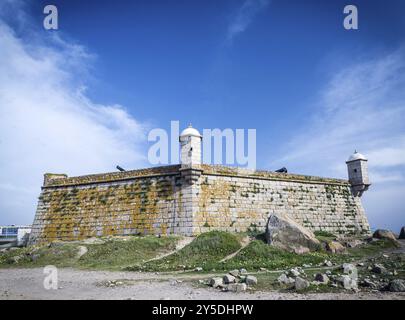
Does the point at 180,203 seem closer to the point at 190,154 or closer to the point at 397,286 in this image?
the point at 190,154

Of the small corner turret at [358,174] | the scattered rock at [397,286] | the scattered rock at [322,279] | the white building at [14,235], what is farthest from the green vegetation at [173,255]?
the white building at [14,235]

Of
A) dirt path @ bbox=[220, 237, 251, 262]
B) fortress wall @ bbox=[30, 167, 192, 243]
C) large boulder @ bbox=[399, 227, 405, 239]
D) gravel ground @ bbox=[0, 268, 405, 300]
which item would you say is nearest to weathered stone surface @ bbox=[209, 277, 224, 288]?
gravel ground @ bbox=[0, 268, 405, 300]

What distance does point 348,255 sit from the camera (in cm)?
1638

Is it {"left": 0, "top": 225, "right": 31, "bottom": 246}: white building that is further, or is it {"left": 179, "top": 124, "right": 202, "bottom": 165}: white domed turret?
{"left": 0, "top": 225, "right": 31, "bottom": 246}: white building

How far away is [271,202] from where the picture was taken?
24.2 metres

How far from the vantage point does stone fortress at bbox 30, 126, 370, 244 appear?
21.0 metres

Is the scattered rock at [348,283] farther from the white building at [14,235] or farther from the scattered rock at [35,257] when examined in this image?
the white building at [14,235]

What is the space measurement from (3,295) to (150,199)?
45.3 ft

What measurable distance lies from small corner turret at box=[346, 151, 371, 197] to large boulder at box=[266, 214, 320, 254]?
14.6m

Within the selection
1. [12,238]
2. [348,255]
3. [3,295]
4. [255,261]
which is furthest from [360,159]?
[12,238]

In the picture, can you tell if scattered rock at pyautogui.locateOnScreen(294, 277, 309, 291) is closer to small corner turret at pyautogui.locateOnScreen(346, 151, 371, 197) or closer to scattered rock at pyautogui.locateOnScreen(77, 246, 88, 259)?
scattered rock at pyautogui.locateOnScreen(77, 246, 88, 259)

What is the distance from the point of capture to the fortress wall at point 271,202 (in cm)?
2158

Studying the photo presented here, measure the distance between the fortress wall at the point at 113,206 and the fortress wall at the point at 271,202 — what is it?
1942 millimetres

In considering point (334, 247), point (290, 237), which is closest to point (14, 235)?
point (290, 237)
